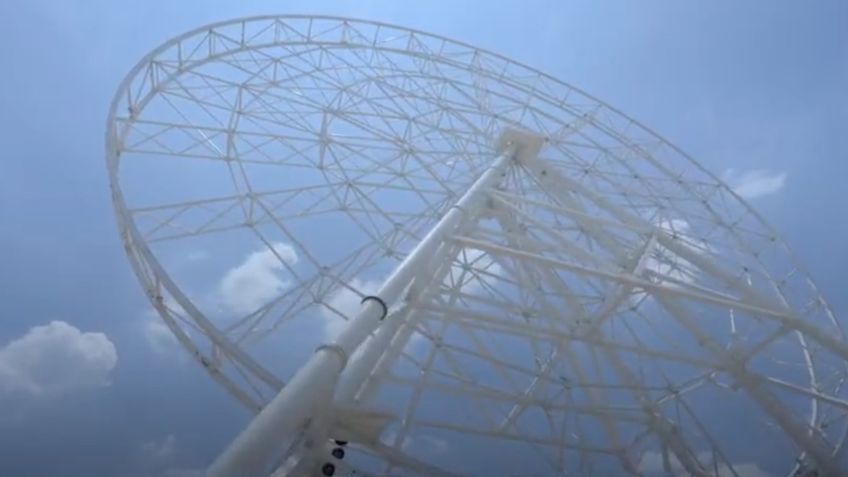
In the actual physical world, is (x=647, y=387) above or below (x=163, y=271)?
below

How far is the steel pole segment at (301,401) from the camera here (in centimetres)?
1246

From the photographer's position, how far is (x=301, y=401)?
1398 centimetres

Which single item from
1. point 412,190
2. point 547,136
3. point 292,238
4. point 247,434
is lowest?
point 247,434

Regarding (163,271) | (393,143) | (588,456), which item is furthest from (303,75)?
(588,456)

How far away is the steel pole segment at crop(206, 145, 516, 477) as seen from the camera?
12.5m

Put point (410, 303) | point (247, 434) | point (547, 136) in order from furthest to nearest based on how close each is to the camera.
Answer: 1. point (547, 136)
2. point (410, 303)
3. point (247, 434)

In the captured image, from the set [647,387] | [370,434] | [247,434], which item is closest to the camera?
[247,434]

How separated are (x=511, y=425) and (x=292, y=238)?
10346 mm

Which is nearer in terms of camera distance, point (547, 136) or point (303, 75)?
point (303, 75)

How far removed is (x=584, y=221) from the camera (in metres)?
23.6

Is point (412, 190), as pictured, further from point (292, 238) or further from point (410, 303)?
point (410, 303)

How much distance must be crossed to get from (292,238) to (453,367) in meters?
7.54

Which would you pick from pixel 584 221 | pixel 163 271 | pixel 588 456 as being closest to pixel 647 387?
pixel 588 456

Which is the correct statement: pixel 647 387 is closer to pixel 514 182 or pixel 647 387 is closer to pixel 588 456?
pixel 588 456
